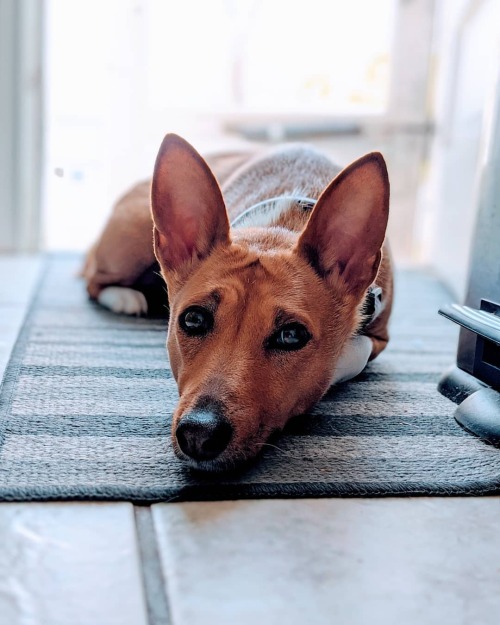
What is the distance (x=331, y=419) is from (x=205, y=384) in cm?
39

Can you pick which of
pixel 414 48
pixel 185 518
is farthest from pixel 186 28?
pixel 185 518

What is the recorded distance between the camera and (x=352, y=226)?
153 cm

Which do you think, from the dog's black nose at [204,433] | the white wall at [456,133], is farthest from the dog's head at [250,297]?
the white wall at [456,133]

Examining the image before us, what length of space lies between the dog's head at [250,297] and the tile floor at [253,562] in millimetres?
148

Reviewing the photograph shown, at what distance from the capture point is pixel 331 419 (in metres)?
1.58

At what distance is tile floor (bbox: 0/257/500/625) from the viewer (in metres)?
0.94

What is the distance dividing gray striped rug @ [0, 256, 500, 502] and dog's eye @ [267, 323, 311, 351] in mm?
181

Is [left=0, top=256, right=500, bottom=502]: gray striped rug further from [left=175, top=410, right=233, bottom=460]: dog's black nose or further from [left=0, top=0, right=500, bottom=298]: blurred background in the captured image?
[left=0, top=0, right=500, bottom=298]: blurred background

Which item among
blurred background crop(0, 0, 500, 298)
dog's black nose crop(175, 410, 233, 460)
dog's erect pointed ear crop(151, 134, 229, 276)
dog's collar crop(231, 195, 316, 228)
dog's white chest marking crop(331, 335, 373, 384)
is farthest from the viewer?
blurred background crop(0, 0, 500, 298)

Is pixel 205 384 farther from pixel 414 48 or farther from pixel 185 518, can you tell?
pixel 414 48

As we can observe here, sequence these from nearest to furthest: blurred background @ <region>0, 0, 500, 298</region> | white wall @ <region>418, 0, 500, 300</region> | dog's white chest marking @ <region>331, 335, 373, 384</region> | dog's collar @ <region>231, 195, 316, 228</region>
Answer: dog's white chest marking @ <region>331, 335, 373, 384</region>, dog's collar @ <region>231, 195, 316, 228</region>, white wall @ <region>418, 0, 500, 300</region>, blurred background @ <region>0, 0, 500, 298</region>

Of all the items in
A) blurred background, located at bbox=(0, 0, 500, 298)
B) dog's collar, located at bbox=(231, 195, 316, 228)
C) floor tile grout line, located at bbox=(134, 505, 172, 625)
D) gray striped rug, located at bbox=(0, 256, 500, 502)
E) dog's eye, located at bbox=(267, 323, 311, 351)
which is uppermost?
blurred background, located at bbox=(0, 0, 500, 298)

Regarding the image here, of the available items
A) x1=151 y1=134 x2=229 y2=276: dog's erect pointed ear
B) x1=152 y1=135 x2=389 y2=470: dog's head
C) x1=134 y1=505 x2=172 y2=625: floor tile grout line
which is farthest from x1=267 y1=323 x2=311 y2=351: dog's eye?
x1=134 y1=505 x2=172 y2=625: floor tile grout line

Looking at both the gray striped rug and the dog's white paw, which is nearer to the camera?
the gray striped rug
